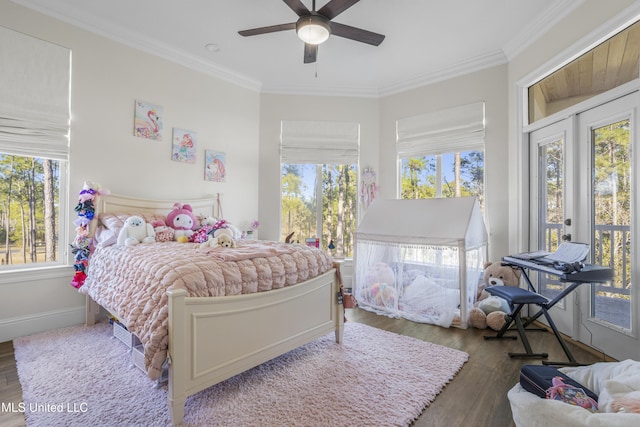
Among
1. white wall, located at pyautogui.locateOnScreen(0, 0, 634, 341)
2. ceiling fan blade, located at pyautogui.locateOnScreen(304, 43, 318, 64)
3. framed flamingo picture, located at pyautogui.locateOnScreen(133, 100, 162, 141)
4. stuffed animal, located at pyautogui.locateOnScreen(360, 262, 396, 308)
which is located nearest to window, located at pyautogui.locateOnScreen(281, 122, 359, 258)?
white wall, located at pyautogui.locateOnScreen(0, 0, 634, 341)

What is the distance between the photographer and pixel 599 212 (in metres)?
2.63

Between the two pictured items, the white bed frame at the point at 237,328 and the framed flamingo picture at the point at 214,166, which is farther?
the framed flamingo picture at the point at 214,166

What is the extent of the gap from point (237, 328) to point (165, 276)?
1.78 ft

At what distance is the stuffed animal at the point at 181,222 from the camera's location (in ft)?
10.7

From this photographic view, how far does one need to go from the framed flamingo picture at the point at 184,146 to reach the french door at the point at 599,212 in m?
4.06

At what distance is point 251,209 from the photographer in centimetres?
470

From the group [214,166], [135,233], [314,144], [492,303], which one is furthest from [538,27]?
[135,233]

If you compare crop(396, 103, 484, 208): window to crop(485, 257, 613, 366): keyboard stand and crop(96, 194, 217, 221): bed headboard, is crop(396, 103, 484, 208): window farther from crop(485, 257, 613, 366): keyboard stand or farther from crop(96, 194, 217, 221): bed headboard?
crop(96, 194, 217, 221): bed headboard

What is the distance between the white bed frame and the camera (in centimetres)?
164

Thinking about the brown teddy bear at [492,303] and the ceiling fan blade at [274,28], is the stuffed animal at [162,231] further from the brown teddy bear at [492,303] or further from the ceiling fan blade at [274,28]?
the brown teddy bear at [492,303]

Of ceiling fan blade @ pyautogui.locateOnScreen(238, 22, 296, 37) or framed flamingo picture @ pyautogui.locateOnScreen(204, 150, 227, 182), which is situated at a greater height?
ceiling fan blade @ pyautogui.locateOnScreen(238, 22, 296, 37)

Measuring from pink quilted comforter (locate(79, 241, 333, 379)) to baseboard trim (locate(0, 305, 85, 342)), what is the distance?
2.16 feet

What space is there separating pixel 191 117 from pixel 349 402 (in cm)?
371
